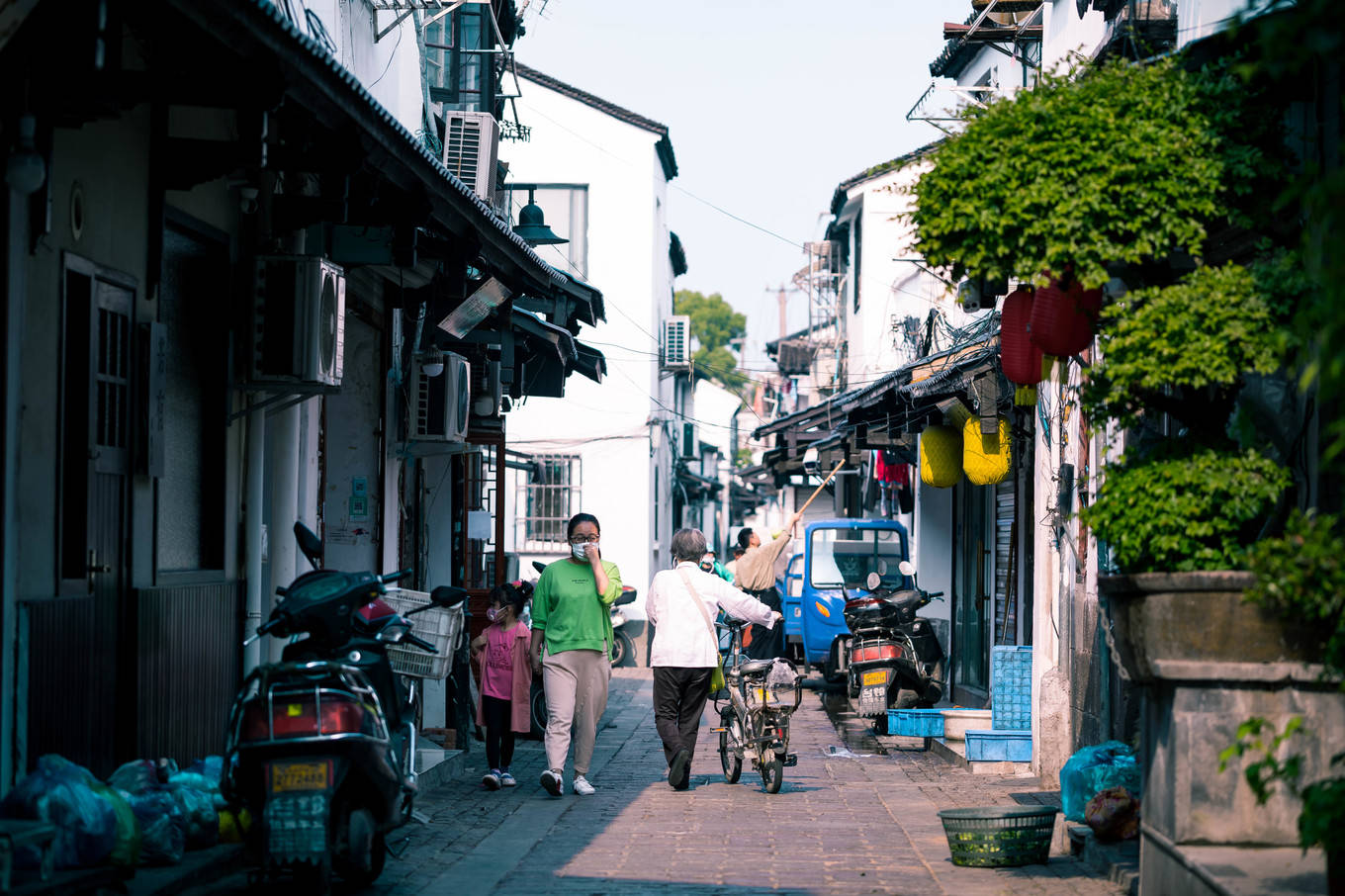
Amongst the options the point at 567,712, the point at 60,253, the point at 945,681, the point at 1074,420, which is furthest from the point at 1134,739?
the point at 945,681

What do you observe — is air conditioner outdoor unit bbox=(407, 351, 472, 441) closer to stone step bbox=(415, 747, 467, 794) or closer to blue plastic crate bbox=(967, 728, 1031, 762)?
stone step bbox=(415, 747, 467, 794)

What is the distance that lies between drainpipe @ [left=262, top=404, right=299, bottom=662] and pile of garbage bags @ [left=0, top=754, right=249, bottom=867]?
299 centimetres

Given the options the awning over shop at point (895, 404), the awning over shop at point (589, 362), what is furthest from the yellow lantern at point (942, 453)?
the awning over shop at point (589, 362)

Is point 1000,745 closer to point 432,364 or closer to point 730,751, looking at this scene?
point 730,751

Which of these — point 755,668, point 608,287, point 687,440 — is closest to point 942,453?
point 755,668

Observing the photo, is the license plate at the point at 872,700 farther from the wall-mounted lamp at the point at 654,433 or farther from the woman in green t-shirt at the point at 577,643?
the wall-mounted lamp at the point at 654,433

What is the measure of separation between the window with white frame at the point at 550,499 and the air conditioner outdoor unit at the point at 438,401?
1430 cm

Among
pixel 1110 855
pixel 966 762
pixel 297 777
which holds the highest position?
pixel 297 777

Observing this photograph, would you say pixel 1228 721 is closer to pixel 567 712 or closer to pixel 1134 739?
pixel 1134 739

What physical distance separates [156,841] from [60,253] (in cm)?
276

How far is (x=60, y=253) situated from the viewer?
6824 mm

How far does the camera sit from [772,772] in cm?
1126

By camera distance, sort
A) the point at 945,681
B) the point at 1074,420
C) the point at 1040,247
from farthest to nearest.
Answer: the point at 945,681 < the point at 1074,420 < the point at 1040,247

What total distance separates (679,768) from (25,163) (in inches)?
279
